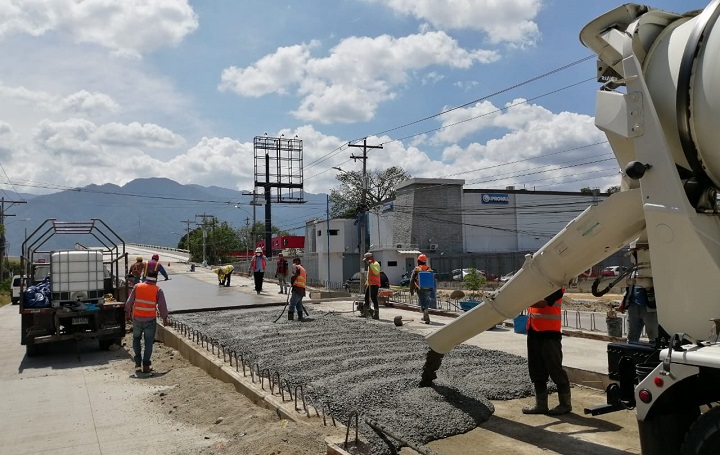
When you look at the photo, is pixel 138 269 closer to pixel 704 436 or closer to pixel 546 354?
pixel 546 354

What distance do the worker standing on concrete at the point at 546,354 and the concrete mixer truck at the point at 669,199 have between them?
5.72 feet

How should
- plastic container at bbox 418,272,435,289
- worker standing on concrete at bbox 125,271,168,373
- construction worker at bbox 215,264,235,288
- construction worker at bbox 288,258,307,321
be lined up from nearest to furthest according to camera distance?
worker standing on concrete at bbox 125,271,168,373 < construction worker at bbox 288,258,307,321 < plastic container at bbox 418,272,435,289 < construction worker at bbox 215,264,235,288

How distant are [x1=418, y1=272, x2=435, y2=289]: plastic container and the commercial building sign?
35630 millimetres

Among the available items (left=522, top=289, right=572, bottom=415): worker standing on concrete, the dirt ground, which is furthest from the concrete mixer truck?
the dirt ground

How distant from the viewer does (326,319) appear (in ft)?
44.6

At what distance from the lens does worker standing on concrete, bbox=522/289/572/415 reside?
5969 mm

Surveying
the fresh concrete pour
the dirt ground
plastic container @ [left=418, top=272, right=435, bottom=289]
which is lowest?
the dirt ground

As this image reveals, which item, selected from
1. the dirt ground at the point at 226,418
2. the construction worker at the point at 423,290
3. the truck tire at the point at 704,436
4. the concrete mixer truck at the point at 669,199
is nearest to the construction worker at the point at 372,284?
the construction worker at the point at 423,290

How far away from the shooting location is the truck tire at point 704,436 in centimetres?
316

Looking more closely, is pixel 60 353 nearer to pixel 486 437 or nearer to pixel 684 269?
pixel 486 437

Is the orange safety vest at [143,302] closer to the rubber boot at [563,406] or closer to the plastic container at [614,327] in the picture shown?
the rubber boot at [563,406]

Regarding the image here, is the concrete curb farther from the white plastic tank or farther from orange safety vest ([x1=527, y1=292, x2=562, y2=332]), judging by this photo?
orange safety vest ([x1=527, y1=292, x2=562, y2=332])

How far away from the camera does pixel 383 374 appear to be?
726 centimetres

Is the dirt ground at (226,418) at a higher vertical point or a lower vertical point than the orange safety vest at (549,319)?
lower
